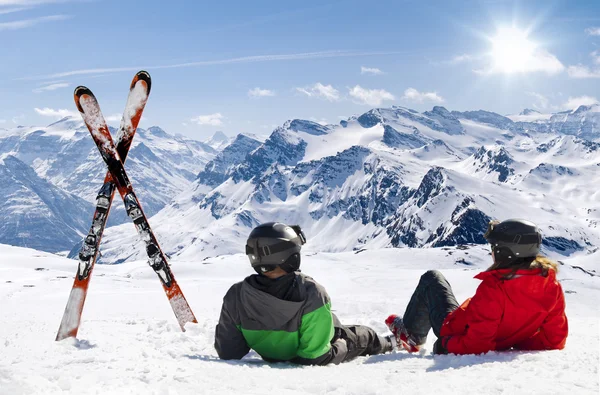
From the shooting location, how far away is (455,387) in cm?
473

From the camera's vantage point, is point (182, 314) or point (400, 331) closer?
point (400, 331)

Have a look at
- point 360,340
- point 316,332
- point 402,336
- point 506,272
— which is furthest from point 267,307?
point 506,272

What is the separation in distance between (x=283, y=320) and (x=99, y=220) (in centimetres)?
555

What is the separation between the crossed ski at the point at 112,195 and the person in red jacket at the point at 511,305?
6572 millimetres

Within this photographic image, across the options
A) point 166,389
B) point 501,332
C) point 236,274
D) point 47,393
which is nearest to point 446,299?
point 501,332

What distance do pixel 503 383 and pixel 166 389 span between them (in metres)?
3.19

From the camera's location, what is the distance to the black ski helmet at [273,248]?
6.39 m

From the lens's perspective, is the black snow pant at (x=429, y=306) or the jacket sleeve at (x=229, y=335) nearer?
the jacket sleeve at (x=229, y=335)

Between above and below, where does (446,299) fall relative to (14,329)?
above

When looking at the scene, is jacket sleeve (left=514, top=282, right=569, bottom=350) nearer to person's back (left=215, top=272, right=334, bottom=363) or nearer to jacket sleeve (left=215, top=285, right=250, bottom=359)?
person's back (left=215, top=272, right=334, bottom=363)

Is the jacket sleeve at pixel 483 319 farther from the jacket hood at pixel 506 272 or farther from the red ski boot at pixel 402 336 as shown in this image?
the red ski boot at pixel 402 336

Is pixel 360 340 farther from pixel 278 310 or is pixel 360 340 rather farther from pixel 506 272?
pixel 506 272

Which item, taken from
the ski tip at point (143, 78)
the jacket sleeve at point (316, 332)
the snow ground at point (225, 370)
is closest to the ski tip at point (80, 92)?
the ski tip at point (143, 78)

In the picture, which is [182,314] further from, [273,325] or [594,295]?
[594,295]
